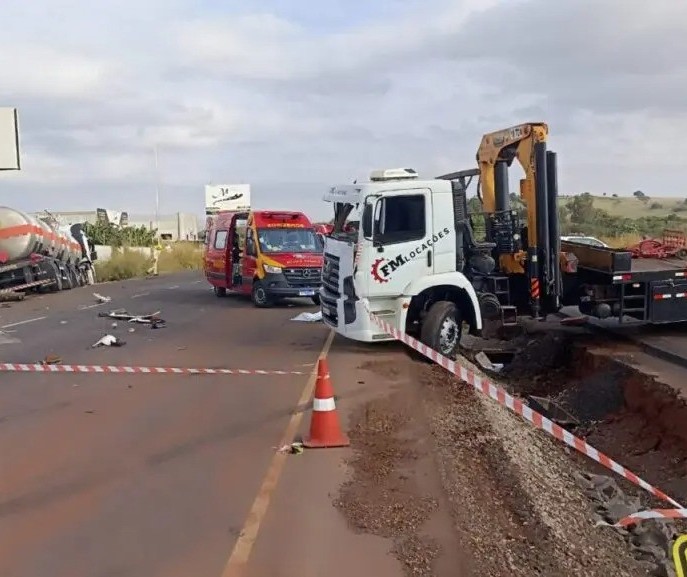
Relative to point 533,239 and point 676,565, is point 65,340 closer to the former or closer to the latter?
point 533,239

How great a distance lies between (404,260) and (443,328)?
1239 mm

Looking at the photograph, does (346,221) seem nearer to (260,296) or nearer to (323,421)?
(323,421)

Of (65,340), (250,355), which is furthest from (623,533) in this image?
(65,340)

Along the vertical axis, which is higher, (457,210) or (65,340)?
(457,210)

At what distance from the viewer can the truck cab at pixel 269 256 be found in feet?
70.2

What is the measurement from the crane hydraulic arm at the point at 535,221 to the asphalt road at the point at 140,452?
3672mm

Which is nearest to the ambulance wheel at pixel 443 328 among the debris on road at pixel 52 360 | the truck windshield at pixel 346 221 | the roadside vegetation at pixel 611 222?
the truck windshield at pixel 346 221

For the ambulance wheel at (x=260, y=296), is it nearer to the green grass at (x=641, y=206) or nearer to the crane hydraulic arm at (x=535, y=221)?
the crane hydraulic arm at (x=535, y=221)

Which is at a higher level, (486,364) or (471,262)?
(471,262)

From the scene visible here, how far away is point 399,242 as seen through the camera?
41.0 ft

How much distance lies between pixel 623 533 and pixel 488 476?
1.18 meters

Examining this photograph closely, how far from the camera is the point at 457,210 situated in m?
13.0

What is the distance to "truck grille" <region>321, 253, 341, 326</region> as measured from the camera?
1330 centimetres

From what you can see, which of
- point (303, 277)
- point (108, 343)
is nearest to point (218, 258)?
point (303, 277)
